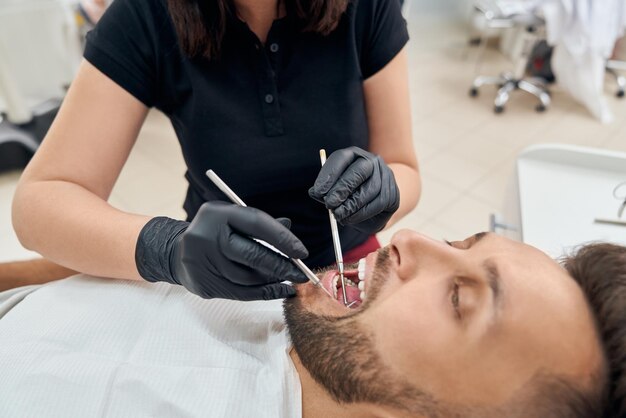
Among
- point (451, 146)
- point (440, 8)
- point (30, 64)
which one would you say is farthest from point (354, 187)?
point (440, 8)

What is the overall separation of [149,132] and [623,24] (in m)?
3.13

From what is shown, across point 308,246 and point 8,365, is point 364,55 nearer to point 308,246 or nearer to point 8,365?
point 308,246

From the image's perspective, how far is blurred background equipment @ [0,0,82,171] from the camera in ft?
7.45

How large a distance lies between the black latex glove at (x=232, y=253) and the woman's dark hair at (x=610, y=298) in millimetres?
469

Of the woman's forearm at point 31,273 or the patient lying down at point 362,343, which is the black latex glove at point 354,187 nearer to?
the patient lying down at point 362,343

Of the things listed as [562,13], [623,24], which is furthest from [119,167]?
[623,24]

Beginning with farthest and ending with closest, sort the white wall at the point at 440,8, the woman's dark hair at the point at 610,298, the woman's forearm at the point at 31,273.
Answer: the white wall at the point at 440,8
the woman's forearm at the point at 31,273
the woman's dark hair at the point at 610,298

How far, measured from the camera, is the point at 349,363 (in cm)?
72

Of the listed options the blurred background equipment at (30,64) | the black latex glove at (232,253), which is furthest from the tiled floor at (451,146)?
the black latex glove at (232,253)

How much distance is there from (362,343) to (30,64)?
265cm

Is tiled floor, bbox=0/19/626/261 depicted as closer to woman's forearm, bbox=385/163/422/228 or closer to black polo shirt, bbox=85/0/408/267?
woman's forearm, bbox=385/163/422/228

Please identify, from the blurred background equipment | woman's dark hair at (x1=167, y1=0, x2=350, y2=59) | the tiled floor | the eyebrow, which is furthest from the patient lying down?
the blurred background equipment

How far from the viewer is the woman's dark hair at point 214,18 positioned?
2.82ft

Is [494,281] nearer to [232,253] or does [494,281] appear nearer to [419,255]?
[419,255]
